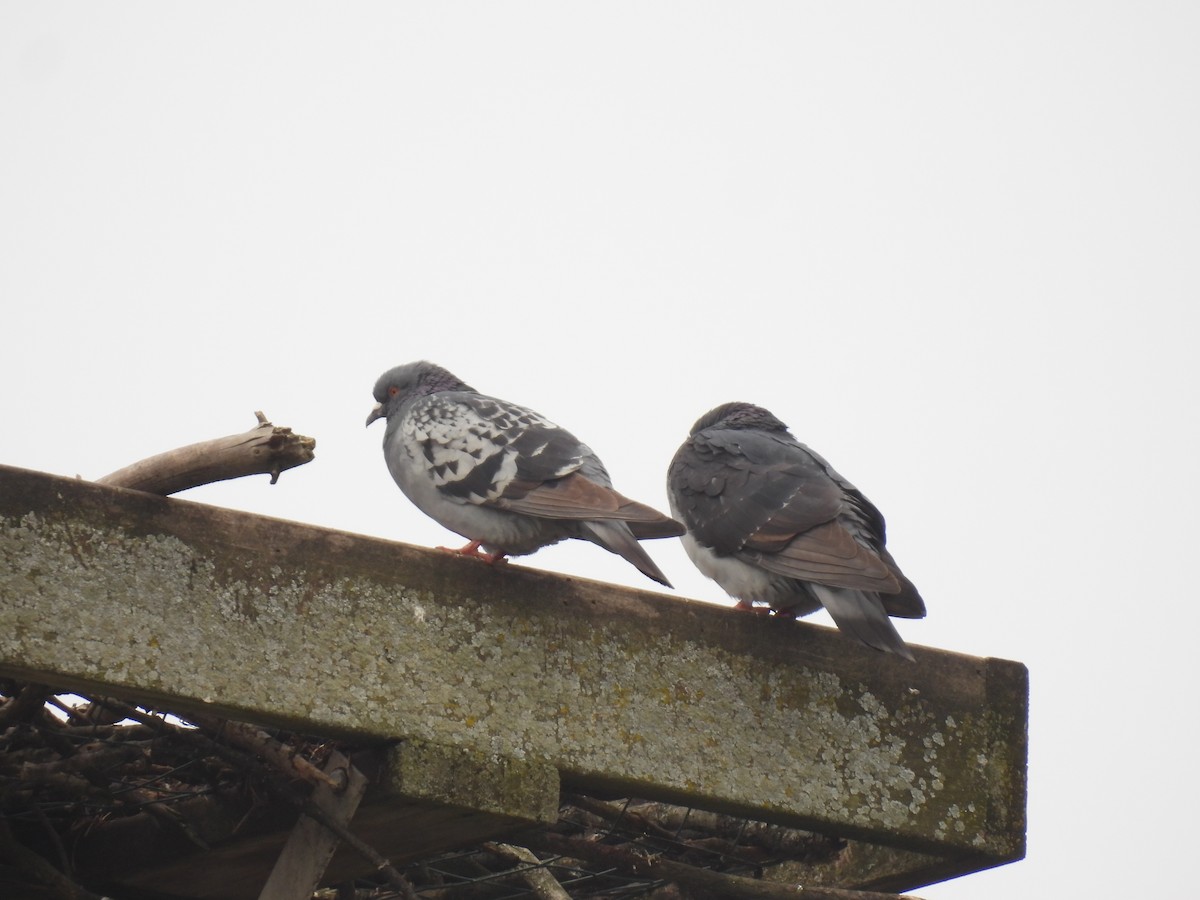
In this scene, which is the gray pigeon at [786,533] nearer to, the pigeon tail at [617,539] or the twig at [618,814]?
the pigeon tail at [617,539]

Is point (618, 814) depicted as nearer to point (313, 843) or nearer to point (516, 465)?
point (313, 843)

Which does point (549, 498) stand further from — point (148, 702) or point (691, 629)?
point (148, 702)

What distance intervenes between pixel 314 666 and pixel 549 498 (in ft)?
4.56

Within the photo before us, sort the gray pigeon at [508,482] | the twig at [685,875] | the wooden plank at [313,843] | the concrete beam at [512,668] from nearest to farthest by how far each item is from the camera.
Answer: the concrete beam at [512,668] → the wooden plank at [313,843] → the twig at [685,875] → the gray pigeon at [508,482]

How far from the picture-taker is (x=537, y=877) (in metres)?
3.91

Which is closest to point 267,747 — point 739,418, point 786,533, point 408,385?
point 786,533

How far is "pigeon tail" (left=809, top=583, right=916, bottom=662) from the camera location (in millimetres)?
3697

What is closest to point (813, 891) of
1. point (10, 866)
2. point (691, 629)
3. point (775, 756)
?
point (775, 756)

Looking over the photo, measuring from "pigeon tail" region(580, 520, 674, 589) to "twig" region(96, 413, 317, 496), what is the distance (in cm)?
115

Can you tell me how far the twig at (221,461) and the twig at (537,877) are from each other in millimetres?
1318

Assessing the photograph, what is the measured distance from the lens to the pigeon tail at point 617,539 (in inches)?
160

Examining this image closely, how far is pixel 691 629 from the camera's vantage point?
11.5ft

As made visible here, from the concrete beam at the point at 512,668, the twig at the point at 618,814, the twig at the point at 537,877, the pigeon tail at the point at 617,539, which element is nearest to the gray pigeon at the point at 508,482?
the pigeon tail at the point at 617,539

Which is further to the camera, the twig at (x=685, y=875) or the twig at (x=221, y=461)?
the twig at (x=685, y=875)
